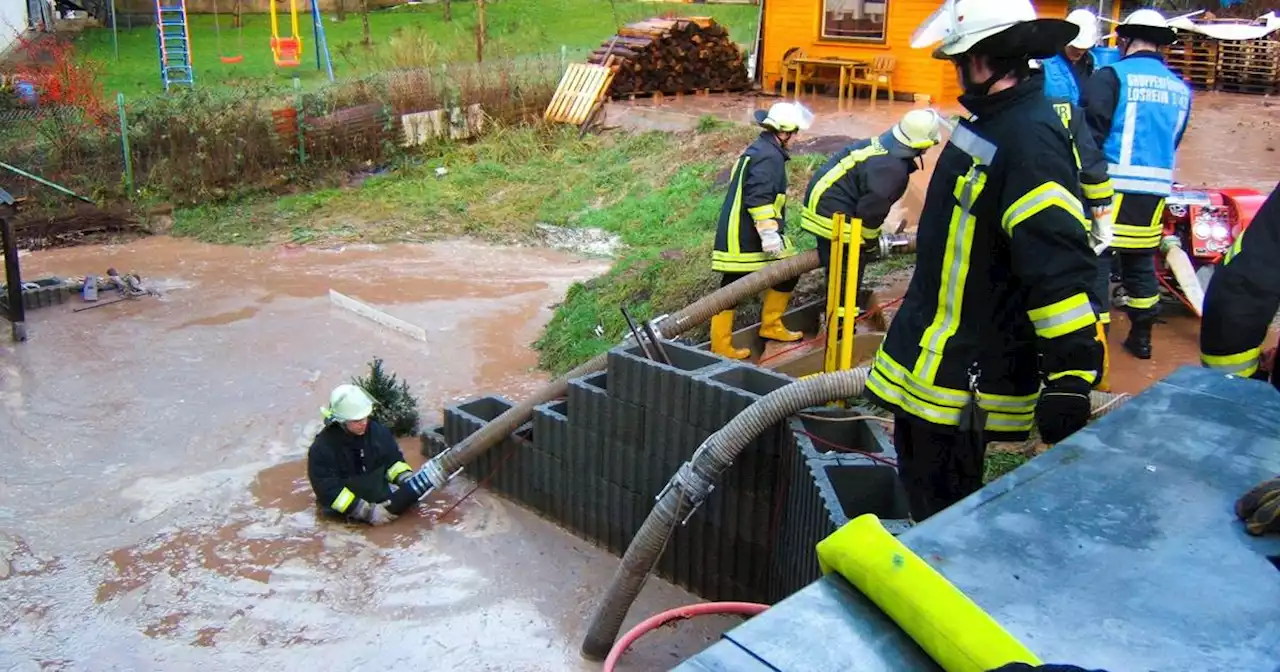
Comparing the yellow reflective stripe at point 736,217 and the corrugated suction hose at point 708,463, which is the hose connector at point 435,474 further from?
the yellow reflective stripe at point 736,217

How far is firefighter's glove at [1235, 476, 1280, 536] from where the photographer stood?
2.22 meters

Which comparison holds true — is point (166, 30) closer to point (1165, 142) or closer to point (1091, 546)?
point (1165, 142)

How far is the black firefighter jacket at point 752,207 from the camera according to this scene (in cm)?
718

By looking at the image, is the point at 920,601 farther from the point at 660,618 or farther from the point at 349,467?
the point at 349,467

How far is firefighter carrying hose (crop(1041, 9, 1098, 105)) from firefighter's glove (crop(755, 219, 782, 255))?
2002 mm

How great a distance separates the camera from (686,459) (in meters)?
5.62

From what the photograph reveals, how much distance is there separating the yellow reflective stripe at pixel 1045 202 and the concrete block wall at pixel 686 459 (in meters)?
1.57

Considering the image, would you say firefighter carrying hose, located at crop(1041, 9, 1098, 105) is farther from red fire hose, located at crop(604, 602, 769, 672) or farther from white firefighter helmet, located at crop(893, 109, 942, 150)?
red fire hose, located at crop(604, 602, 769, 672)

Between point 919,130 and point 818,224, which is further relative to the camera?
point 818,224

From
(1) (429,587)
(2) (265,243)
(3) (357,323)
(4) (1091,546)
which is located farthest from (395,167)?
(4) (1091,546)

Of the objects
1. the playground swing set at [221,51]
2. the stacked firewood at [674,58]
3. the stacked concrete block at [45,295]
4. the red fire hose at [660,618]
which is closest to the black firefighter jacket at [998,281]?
the red fire hose at [660,618]

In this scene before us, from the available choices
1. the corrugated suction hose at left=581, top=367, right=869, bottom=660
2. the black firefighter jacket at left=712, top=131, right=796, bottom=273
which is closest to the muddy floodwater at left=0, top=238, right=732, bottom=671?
the corrugated suction hose at left=581, top=367, right=869, bottom=660

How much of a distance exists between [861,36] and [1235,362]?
51.2ft

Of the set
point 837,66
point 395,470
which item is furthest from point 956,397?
point 837,66
